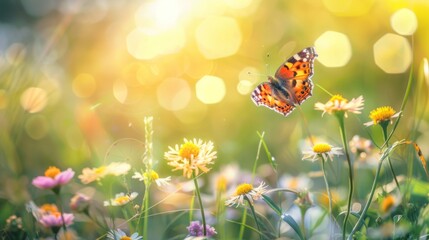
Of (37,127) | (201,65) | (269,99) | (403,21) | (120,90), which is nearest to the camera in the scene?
(269,99)

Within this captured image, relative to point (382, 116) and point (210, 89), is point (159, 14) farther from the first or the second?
point (382, 116)

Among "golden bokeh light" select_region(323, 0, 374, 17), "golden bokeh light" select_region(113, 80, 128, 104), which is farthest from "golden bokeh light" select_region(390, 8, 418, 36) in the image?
"golden bokeh light" select_region(113, 80, 128, 104)

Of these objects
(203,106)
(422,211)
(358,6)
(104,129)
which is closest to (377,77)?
(358,6)

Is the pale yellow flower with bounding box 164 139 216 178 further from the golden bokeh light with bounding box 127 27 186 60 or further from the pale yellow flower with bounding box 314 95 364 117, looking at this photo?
the golden bokeh light with bounding box 127 27 186 60

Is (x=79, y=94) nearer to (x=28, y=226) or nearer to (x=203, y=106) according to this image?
(x=203, y=106)

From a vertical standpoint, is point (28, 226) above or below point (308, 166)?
above

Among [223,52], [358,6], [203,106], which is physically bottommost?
[203,106]

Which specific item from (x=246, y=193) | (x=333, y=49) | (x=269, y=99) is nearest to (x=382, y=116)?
(x=246, y=193)
